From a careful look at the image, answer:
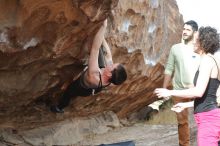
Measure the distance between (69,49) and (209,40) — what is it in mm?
1454

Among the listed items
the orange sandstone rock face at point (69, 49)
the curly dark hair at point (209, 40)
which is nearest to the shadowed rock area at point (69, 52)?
the orange sandstone rock face at point (69, 49)

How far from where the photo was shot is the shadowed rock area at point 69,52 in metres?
3.88

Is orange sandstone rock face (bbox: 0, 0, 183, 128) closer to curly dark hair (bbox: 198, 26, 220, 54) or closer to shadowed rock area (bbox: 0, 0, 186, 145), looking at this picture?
shadowed rock area (bbox: 0, 0, 186, 145)

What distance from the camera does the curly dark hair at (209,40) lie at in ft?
12.8

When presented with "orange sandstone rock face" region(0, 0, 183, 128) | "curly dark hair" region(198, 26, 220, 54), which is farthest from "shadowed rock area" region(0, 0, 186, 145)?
"curly dark hair" region(198, 26, 220, 54)

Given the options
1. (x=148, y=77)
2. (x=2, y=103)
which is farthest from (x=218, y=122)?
(x=148, y=77)

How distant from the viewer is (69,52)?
181 inches

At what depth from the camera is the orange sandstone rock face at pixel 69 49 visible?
387cm

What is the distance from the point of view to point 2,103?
4953 millimetres

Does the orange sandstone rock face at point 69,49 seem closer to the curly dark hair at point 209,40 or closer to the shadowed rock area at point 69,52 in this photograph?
the shadowed rock area at point 69,52

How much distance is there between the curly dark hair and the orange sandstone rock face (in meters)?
0.84

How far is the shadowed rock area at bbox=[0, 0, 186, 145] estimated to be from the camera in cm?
388

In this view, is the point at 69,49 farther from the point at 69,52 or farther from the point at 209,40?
the point at 209,40

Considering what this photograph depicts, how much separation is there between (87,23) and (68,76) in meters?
1.08
